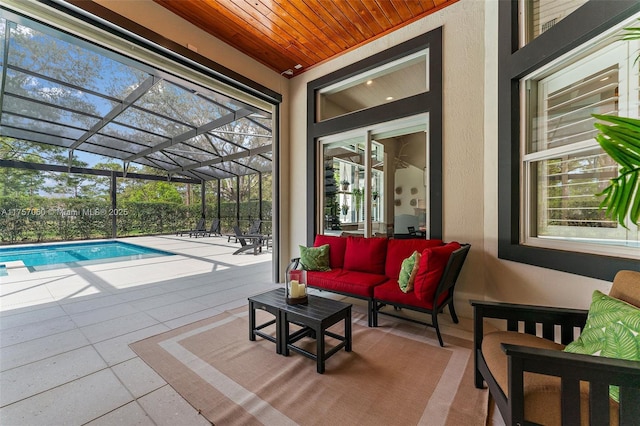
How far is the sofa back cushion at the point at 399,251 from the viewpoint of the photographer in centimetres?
295

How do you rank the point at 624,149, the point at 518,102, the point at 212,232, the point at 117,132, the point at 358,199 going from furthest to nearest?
the point at 212,232 → the point at 117,132 → the point at 358,199 → the point at 518,102 → the point at 624,149

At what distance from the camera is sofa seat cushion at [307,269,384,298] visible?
9.12ft

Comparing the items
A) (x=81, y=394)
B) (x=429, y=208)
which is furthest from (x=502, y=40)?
(x=81, y=394)

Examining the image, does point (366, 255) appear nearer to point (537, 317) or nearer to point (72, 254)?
point (537, 317)

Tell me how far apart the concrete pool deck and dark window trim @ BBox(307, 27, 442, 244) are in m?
2.06

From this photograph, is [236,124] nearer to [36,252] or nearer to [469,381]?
[469,381]

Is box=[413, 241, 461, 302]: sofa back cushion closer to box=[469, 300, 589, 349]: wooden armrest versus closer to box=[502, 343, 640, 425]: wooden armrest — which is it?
box=[469, 300, 589, 349]: wooden armrest

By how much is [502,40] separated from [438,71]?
66cm

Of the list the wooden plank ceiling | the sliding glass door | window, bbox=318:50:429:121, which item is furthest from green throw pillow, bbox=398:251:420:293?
the wooden plank ceiling

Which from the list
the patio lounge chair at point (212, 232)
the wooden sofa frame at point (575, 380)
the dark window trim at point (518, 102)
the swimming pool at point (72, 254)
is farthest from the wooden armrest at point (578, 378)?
the patio lounge chair at point (212, 232)

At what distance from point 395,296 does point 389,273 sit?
53 cm

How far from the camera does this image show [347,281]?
9.60 ft

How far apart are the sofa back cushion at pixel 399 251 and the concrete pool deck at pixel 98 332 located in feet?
6.45

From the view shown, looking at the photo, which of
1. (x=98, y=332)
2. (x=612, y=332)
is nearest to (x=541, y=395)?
(x=612, y=332)
